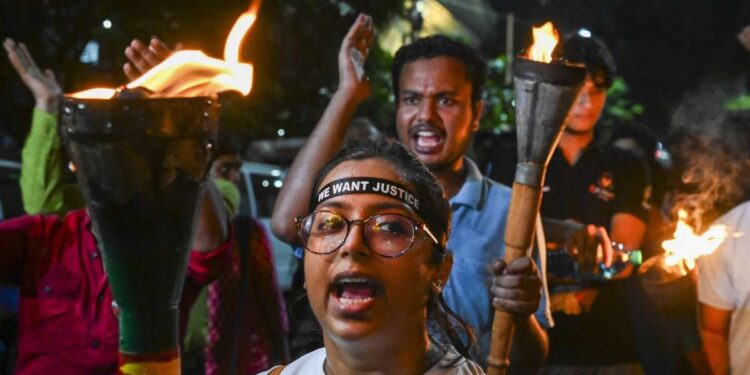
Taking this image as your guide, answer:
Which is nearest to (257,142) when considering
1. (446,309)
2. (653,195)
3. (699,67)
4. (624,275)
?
(699,67)

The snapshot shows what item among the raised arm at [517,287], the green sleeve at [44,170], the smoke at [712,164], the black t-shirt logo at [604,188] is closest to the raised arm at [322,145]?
the raised arm at [517,287]

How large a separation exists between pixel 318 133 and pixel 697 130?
311 cm

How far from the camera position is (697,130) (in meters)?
6.00

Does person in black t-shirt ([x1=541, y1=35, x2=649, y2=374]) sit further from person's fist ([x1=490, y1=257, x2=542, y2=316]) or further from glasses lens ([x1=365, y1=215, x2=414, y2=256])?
glasses lens ([x1=365, y1=215, x2=414, y2=256])

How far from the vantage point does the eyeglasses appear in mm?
2332

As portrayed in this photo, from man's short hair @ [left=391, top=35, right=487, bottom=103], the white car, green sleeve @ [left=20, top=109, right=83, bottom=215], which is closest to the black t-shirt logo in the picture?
man's short hair @ [left=391, top=35, right=487, bottom=103]

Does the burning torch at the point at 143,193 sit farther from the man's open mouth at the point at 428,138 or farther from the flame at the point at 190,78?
the man's open mouth at the point at 428,138

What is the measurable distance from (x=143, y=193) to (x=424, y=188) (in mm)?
872


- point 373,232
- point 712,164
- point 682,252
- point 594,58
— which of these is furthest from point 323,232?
point 712,164

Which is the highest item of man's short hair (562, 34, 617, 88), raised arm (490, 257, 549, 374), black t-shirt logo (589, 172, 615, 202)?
man's short hair (562, 34, 617, 88)

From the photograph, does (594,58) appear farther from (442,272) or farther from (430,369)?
(430,369)

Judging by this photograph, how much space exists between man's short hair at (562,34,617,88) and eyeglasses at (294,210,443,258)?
10.4 ft

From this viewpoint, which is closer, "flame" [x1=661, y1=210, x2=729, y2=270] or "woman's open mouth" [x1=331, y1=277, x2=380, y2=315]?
"woman's open mouth" [x1=331, y1=277, x2=380, y2=315]

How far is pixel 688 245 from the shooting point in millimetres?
4188
